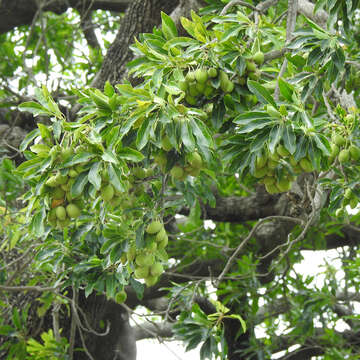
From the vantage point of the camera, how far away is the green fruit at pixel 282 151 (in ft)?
5.39

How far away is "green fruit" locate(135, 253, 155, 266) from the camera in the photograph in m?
1.79

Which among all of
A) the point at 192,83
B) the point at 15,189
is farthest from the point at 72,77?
the point at 192,83

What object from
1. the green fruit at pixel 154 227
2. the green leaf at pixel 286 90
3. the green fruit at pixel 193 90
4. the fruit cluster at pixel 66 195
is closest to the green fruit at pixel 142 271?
the green fruit at pixel 154 227

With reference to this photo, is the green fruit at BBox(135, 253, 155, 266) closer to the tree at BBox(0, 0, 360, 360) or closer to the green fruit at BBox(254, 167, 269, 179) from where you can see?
the tree at BBox(0, 0, 360, 360)

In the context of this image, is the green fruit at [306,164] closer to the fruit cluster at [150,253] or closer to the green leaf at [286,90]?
the green leaf at [286,90]

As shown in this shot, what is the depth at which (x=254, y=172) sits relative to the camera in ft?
5.78

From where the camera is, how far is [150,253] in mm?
1808

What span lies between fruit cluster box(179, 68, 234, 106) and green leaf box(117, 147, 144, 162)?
0.92 ft

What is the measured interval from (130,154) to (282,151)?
0.44 m

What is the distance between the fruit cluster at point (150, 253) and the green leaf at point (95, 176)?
322 millimetres

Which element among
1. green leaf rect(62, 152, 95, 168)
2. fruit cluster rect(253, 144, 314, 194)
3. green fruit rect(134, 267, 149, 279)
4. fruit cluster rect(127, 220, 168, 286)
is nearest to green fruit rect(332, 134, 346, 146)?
fruit cluster rect(253, 144, 314, 194)

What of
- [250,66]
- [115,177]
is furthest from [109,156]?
[250,66]

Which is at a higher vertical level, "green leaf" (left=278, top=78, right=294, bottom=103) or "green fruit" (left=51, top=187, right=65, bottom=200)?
"green leaf" (left=278, top=78, right=294, bottom=103)

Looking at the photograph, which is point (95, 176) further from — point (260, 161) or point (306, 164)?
point (306, 164)
